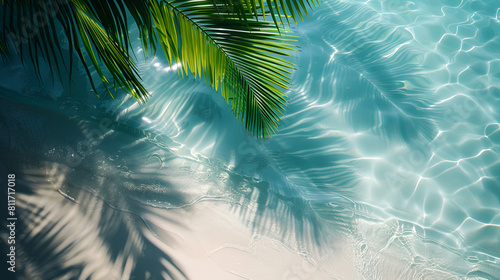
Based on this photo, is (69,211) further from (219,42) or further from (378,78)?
(378,78)

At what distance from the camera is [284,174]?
242 cm

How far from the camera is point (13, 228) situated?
5.84 feet

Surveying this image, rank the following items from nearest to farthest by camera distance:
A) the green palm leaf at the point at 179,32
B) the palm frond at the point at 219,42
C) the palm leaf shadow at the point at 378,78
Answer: the green palm leaf at the point at 179,32 < the palm frond at the point at 219,42 < the palm leaf shadow at the point at 378,78

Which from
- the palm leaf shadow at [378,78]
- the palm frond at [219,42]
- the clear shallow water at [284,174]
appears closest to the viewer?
the palm frond at [219,42]

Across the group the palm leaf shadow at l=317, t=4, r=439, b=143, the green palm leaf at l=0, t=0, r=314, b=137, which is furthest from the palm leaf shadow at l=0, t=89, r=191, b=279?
the palm leaf shadow at l=317, t=4, r=439, b=143

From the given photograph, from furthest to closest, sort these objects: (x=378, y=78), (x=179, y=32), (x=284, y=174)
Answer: (x=378, y=78), (x=284, y=174), (x=179, y=32)

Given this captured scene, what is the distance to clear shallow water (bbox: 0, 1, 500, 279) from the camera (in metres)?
1.91

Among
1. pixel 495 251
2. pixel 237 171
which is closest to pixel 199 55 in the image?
pixel 237 171

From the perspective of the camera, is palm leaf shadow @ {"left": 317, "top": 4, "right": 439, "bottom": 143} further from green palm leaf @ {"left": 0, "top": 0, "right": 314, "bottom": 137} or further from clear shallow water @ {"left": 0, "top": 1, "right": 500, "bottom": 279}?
green palm leaf @ {"left": 0, "top": 0, "right": 314, "bottom": 137}

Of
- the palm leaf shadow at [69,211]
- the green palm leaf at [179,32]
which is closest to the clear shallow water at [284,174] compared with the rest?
the palm leaf shadow at [69,211]

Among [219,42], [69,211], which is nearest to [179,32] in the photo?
[219,42]

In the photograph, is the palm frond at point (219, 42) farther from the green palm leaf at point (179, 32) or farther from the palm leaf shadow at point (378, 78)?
the palm leaf shadow at point (378, 78)

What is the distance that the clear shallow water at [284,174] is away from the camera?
191cm

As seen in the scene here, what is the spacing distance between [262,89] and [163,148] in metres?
1.19
